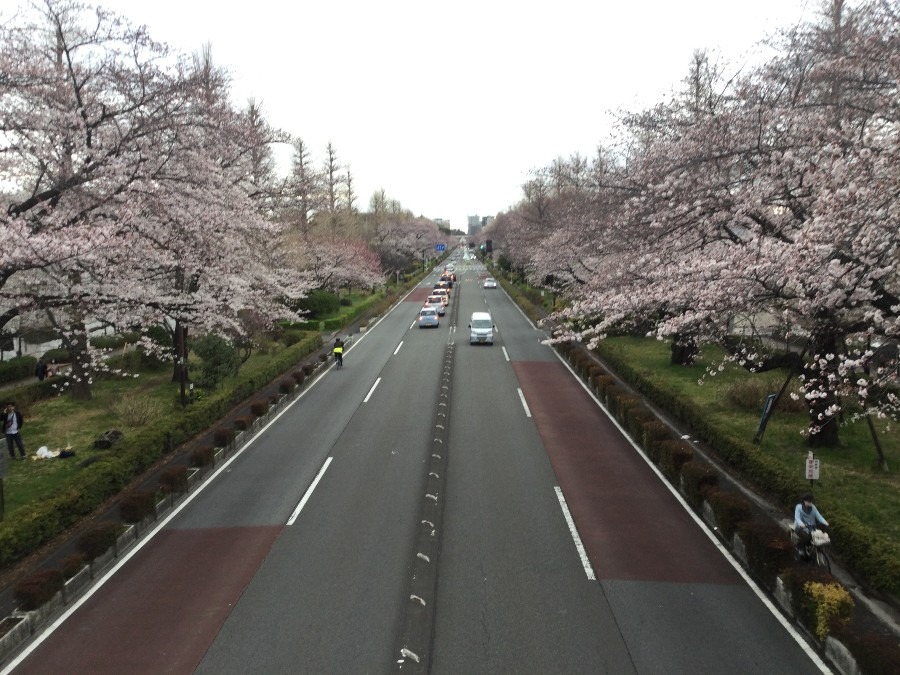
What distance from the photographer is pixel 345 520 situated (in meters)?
11.7

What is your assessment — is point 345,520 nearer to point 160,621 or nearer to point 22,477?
point 160,621

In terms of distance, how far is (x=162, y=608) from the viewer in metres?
8.70

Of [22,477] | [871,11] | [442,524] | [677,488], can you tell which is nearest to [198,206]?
[22,477]

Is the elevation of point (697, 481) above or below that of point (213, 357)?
below

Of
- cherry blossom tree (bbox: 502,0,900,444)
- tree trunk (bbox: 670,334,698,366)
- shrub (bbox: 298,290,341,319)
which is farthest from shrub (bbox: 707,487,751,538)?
shrub (bbox: 298,290,341,319)

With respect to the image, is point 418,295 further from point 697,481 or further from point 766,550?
point 766,550

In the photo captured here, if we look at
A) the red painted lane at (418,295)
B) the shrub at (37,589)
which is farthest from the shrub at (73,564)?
the red painted lane at (418,295)

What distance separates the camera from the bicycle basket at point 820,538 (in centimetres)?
868

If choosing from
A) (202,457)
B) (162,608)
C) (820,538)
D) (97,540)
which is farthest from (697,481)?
(202,457)

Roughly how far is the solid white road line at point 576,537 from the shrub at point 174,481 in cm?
823

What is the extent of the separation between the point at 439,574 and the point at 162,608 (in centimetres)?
413

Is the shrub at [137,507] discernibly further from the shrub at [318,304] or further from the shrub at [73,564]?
the shrub at [318,304]

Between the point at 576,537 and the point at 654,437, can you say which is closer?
the point at 576,537

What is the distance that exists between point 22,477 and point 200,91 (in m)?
9.69
